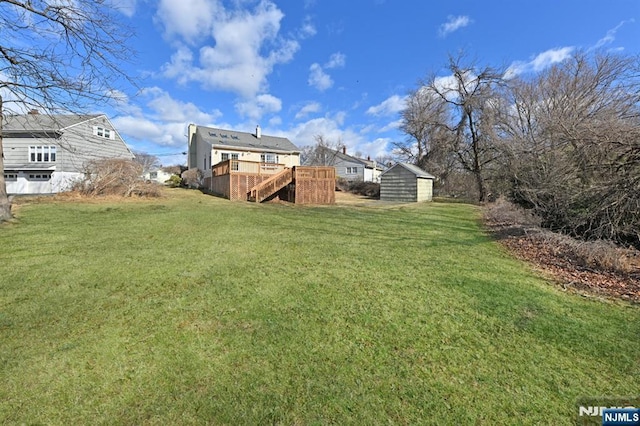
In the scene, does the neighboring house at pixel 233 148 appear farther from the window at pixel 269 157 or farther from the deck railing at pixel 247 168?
the deck railing at pixel 247 168

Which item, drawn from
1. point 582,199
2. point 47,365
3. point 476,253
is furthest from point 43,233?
point 582,199

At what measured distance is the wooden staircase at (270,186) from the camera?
1601 cm

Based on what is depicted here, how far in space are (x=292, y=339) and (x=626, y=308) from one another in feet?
14.6

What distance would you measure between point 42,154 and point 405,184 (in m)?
26.4

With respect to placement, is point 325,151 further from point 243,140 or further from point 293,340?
point 293,340

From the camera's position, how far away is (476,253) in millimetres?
6676

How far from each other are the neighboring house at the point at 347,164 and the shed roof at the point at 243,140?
14477 millimetres

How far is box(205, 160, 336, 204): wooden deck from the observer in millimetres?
16328

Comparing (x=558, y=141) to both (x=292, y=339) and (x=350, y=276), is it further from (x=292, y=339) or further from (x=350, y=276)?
(x=292, y=339)

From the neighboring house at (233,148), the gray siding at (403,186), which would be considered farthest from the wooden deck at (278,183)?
the gray siding at (403,186)

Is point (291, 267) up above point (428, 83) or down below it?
below

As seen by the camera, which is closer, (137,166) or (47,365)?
(47,365)

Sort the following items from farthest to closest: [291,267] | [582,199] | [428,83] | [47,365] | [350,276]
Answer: [428,83]
[582,199]
[291,267]
[350,276]
[47,365]

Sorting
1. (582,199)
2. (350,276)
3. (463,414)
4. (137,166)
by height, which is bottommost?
(463,414)
